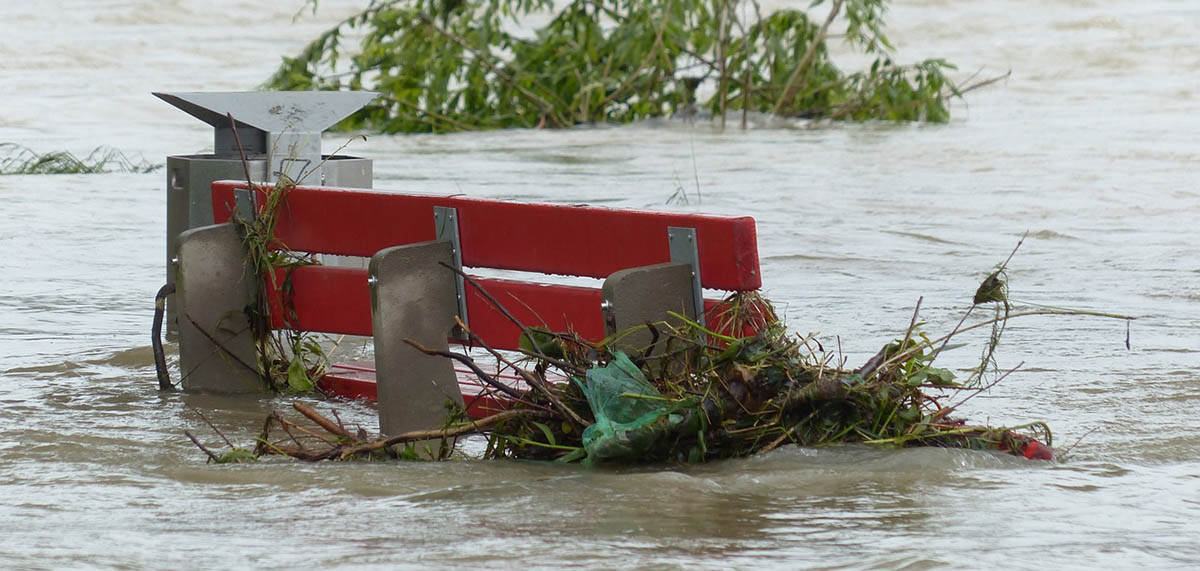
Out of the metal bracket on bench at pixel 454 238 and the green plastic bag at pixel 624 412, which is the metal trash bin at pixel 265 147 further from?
the green plastic bag at pixel 624 412

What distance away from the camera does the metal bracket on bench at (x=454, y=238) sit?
5055 millimetres

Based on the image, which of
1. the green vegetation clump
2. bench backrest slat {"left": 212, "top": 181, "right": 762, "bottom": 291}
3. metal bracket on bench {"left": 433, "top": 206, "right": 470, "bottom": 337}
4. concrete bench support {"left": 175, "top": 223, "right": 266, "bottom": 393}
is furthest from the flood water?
metal bracket on bench {"left": 433, "top": 206, "right": 470, "bottom": 337}

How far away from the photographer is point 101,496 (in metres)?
4.23

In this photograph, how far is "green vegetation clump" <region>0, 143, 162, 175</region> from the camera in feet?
44.0

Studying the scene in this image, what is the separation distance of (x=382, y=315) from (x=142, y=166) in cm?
1024

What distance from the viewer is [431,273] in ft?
16.5

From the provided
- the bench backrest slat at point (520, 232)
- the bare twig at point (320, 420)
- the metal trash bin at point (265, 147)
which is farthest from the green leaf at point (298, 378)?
the bare twig at point (320, 420)

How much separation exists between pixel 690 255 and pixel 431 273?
93cm

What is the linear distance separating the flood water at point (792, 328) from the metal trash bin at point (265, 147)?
773 mm

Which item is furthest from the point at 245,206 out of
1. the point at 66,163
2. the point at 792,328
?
the point at 66,163

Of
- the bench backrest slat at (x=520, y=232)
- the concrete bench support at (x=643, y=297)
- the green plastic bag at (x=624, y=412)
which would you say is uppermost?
the bench backrest slat at (x=520, y=232)

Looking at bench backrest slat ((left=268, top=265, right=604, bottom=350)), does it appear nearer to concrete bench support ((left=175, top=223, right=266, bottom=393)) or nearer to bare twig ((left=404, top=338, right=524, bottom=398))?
concrete bench support ((left=175, top=223, right=266, bottom=393))

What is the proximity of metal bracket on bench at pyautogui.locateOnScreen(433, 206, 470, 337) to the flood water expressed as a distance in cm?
72

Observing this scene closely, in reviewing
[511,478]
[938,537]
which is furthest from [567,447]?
[938,537]
